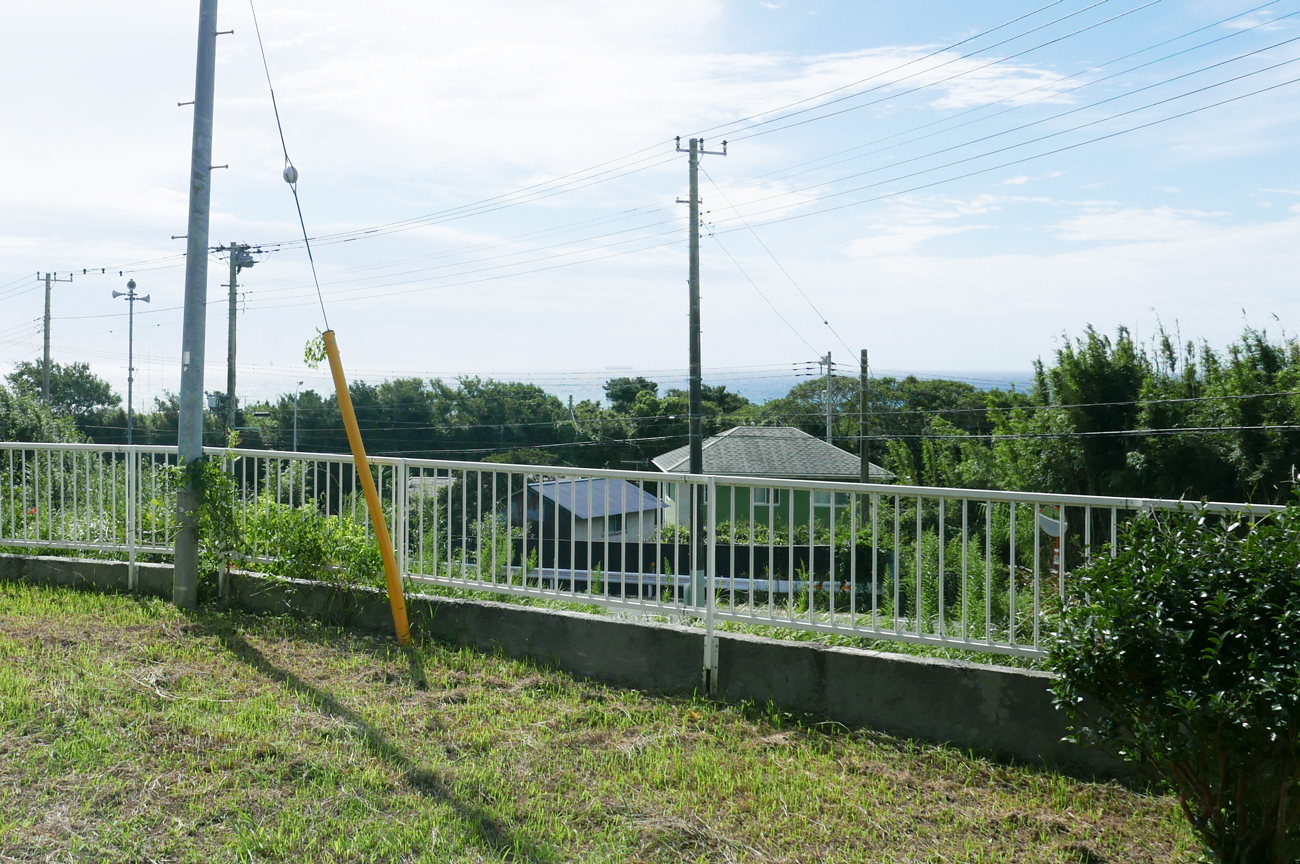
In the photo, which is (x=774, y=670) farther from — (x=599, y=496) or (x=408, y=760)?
(x=408, y=760)

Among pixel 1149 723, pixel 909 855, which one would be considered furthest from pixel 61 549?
pixel 1149 723

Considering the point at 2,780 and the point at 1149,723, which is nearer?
the point at 1149,723

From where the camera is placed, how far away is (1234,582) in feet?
10.2

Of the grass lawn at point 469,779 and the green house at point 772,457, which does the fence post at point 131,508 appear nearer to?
the grass lawn at point 469,779

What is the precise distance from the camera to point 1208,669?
2.97 meters

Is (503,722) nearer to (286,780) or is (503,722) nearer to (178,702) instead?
(286,780)

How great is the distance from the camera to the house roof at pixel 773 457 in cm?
4488

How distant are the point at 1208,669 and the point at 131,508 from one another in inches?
286

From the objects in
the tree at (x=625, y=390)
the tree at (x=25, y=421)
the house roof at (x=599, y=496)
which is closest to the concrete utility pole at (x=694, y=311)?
the house roof at (x=599, y=496)

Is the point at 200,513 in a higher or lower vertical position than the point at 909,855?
higher

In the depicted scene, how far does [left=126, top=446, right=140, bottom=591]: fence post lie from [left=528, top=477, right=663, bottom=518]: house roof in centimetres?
331

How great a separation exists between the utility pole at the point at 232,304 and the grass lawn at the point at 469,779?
2980 centimetres

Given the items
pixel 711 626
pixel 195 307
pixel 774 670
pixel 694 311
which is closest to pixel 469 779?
pixel 711 626

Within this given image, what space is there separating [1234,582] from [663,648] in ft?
9.74
